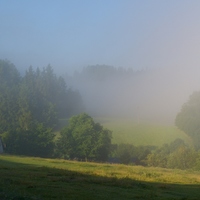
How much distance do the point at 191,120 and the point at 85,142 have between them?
4718 centimetres

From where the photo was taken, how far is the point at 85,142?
92.7 meters

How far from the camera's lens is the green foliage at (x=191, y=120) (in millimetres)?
116537

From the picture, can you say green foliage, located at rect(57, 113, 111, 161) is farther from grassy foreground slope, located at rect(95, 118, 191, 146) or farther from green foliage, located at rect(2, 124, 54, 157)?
grassy foreground slope, located at rect(95, 118, 191, 146)

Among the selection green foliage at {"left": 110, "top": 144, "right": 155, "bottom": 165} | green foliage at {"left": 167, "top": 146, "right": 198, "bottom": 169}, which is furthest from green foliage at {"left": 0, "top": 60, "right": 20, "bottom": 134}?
green foliage at {"left": 167, "top": 146, "right": 198, "bottom": 169}

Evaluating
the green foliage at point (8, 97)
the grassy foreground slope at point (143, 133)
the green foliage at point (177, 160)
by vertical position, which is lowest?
the green foliage at point (177, 160)

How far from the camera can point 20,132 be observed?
319 feet

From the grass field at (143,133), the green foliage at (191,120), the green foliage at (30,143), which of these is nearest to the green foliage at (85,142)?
the green foliage at (30,143)

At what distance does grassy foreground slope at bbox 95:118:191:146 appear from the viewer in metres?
115

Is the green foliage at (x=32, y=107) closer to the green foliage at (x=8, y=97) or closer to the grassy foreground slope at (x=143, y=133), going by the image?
the green foliage at (x=8, y=97)

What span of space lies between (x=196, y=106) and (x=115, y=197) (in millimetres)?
117780

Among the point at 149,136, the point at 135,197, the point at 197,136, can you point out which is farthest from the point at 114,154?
the point at 135,197

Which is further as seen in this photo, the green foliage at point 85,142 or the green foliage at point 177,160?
the green foliage at point 85,142

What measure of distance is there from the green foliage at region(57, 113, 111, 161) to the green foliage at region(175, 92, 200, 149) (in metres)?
33.7

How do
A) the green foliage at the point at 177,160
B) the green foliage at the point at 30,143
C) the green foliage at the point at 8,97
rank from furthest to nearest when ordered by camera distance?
the green foliage at the point at 8,97 < the green foliage at the point at 30,143 < the green foliage at the point at 177,160
